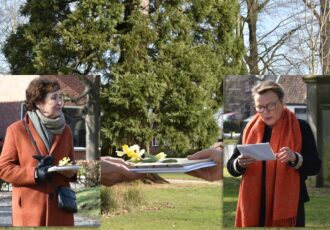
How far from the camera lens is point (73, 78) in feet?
30.8

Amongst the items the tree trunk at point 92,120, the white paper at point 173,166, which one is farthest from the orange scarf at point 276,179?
the tree trunk at point 92,120

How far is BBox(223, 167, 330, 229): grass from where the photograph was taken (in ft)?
30.1

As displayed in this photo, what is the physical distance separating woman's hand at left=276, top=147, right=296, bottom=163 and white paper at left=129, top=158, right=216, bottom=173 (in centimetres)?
156

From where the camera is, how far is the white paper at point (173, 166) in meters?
10.0

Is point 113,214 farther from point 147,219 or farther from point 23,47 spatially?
point 23,47

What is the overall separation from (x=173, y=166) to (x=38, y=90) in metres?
2.17

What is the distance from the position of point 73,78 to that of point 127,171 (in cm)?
158

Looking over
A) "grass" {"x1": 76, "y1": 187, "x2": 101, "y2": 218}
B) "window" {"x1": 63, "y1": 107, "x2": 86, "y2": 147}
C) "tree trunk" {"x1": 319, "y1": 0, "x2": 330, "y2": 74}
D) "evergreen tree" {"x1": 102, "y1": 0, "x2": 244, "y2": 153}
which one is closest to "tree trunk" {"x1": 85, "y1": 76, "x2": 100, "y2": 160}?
"window" {"x1": 63, "y1": 107, "x2": 86, "y2": 147}

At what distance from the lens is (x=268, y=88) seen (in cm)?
909

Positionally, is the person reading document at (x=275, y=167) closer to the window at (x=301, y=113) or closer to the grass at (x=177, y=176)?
the window at (x=301, y=113)

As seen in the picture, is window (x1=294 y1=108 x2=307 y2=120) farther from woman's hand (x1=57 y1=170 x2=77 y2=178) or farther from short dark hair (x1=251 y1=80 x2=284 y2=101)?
woman's hand (x1=57 y1=170 x2=77 y2=178)

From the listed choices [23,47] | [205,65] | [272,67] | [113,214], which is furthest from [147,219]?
[272,67]

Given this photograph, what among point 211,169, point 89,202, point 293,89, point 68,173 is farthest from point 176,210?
point 293,89

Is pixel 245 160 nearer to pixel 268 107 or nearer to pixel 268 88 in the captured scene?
pixel 268 107
